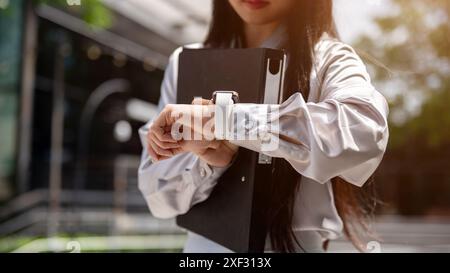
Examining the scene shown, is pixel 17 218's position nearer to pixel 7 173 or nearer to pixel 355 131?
pixel 7 173

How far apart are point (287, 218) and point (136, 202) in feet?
21.8

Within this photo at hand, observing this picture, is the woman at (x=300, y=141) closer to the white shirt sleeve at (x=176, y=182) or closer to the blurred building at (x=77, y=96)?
the white shirt sleeve at (x=176, y=182)

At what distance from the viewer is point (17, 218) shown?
505cm

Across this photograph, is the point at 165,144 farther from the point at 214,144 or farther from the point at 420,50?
the point at 420,50

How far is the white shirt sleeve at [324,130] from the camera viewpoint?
78 centimetres

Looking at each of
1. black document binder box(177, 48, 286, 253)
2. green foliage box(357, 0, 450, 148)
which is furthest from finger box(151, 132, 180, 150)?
green foliage box(357, 0, 450, 148)

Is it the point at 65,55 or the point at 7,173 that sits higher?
the point at 65,55

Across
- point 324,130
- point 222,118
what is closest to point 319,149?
point 324,130

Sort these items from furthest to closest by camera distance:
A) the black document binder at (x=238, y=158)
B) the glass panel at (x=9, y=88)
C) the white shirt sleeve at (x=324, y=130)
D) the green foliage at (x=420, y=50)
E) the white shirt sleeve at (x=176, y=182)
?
the glass panel at (x=9, y=88) < the green foliage at (x=420, y=50) < the white shirt sleeve at (x=176, y=182) < the black document binder at (x=238, y=158) < the white shirt sleeve at (x=324, y=130)

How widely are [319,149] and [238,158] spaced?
191 mm

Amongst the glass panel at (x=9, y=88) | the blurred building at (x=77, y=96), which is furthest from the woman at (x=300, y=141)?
the glass panel at (x=9, y=88)

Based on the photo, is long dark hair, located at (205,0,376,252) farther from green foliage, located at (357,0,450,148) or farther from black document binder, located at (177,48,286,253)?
green foliage, located at (357,0,450,148)

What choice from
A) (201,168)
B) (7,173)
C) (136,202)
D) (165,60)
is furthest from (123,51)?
(201,168)
